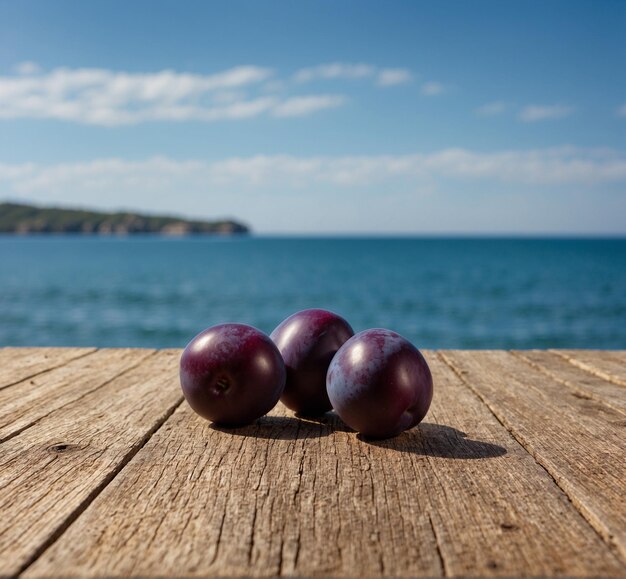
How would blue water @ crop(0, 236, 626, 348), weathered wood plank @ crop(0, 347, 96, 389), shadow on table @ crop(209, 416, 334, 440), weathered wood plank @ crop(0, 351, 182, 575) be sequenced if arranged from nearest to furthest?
weathered wood plank @ crop(0, 351, 182, 575) < shadow on table @ crop(209, 416, 334, 440) < weathered wood plank @ crop(0, 347, 96, 389) < blue water @ crop(0, 236, 626, 348)

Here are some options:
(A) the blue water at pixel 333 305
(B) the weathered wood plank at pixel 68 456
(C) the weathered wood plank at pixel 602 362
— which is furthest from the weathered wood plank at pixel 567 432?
(A) the blue water at pixel 333 305

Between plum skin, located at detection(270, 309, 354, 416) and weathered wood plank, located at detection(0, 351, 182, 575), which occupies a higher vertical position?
plum skin, located at detection(270, 309, 354, 416)

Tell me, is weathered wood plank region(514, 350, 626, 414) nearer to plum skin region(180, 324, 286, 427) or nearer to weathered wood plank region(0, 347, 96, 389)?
plum skin region(180, 324, 286, 427)

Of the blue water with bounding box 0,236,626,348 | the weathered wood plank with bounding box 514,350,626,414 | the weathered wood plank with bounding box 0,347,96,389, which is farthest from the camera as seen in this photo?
the blue water with bounding box 0,236,626,348

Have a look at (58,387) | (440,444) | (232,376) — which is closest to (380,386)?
(440,444)

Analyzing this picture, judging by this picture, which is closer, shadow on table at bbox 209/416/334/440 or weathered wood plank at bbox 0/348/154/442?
shadow on table at bbox 209/416/334/440

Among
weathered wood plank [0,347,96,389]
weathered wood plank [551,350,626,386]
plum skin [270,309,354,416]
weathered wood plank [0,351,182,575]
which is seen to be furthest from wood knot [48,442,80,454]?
weathered wood plank [551,350,626,386]

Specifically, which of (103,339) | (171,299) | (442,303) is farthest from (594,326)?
(171,299)
